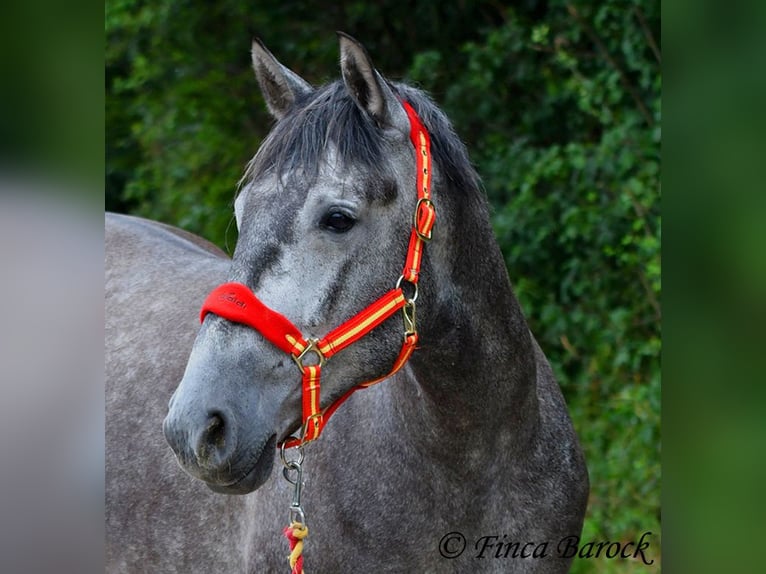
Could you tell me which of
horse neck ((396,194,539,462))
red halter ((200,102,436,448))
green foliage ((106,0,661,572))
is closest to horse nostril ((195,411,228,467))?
red halter ((200,102,436,448))

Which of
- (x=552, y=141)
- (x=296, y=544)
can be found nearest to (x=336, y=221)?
(x=296, y=544)

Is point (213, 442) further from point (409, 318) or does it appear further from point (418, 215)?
point (418, 215)

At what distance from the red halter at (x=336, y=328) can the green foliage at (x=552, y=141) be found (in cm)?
250

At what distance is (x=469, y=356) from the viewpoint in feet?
7.10

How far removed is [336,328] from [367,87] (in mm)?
528

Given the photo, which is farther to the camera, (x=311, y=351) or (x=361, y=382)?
(x=361, y=382)

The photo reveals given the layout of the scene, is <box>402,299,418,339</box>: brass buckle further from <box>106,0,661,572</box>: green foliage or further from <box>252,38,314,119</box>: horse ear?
<box>106,0,661,572</box>: green foliage

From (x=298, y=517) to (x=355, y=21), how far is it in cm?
434

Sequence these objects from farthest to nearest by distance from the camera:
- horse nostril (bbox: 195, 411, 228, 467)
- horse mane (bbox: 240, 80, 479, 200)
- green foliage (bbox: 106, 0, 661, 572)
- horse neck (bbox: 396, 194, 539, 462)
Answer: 1. green foliage (bbox: 106, 0, 661, 572)
2. horse neck (bbox: 396, 194, 539, 462)
3. horse mane (bbox: 240, 80, 479, 200)
4. horse nostril (bbox: 195, 411, 228, 467)

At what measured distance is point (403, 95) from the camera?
2.15 metres

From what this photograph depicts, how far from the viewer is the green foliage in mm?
4582

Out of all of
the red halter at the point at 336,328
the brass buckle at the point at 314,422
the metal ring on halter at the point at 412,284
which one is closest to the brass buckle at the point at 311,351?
the red halter at the point at 336,328

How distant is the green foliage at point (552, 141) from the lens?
180 inches
